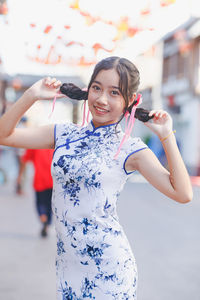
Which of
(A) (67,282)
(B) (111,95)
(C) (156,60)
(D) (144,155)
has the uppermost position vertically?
(C) (156,60)

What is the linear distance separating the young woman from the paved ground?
2145 mm

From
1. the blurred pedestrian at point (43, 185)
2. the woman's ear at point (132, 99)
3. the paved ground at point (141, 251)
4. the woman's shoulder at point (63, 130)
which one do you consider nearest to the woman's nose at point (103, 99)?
the woman's ear at point (132, 99)

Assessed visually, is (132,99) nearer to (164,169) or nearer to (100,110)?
(100,110)

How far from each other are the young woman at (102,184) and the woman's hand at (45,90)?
197mm

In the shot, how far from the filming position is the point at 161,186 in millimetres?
1951

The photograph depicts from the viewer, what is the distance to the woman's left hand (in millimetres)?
1979

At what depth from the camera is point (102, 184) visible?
6.56 feet

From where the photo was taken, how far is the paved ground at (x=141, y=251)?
14.1 feet

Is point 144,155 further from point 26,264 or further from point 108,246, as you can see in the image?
point 26,264

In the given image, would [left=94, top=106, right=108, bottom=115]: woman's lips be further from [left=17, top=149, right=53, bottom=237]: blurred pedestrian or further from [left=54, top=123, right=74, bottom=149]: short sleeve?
[left=17, top=149, right=53, bottom=237]: blurred pedestrian

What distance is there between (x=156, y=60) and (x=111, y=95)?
89.4 feet

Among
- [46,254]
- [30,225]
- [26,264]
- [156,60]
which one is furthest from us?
[156,60]

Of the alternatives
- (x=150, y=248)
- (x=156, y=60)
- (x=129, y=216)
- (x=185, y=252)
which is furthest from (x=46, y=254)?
(x=156, y=60)

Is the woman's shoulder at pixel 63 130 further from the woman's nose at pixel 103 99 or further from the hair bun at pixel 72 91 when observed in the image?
the woman's nose at pixel 103 99
